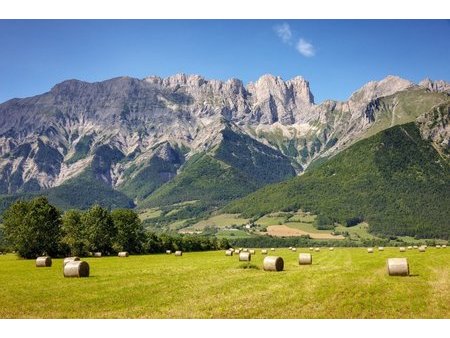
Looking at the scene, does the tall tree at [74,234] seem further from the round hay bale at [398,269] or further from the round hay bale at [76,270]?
the round hay bale at [398,269]

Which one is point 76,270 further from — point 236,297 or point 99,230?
point 99,230

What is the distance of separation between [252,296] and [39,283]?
1791 centimetres

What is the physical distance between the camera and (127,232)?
114 metres

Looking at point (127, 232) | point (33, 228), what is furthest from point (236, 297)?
point (127, 232)

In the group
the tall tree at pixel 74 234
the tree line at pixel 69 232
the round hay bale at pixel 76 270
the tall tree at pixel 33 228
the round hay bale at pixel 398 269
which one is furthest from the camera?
the tall tree at pixel 74 234

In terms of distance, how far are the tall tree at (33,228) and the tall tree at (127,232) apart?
17287 mm

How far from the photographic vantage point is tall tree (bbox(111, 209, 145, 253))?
365ft

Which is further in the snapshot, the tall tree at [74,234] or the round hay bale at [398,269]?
the tall tree at [74,234]

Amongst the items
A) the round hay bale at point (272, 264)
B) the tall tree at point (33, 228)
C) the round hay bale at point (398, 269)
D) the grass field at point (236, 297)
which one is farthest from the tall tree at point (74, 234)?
the round hay bale at point (398, 269)

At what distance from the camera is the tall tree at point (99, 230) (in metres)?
103

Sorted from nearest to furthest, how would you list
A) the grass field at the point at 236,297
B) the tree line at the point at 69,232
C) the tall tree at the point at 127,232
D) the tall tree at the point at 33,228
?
the grass field at the point at 236,297, the tall tree at the point at 33,228, the tree line at the point at 69,232, the tall tree at the point at 127,232

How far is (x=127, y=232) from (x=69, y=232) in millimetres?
15787

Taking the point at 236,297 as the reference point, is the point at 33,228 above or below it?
above
